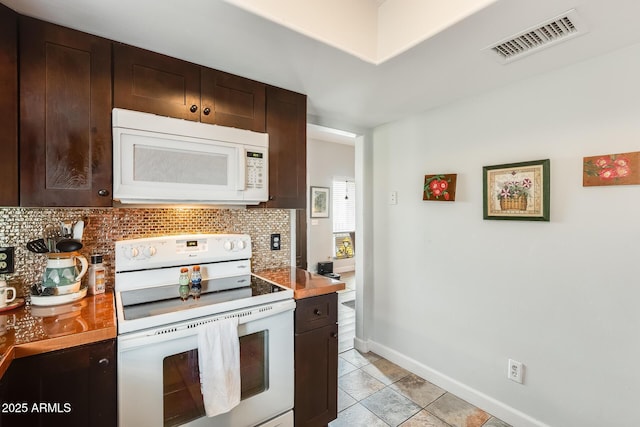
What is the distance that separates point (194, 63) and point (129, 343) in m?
1.40

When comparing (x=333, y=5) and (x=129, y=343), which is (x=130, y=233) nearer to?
(x=129, y=343)

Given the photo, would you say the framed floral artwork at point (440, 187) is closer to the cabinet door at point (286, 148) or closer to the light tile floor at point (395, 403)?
the cabinet door at point (286, 148)

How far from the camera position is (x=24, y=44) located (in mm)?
1278

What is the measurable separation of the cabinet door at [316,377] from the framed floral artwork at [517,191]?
4.24ft

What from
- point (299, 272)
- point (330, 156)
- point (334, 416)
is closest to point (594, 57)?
point (299, 272)

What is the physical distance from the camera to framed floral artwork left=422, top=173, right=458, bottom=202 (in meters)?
2.23

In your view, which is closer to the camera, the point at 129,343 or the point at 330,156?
the point at 129,343

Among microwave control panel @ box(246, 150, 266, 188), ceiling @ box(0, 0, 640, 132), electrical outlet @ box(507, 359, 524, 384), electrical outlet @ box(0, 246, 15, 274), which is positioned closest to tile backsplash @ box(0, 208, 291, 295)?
electrical outlet @ box(0, 246, 15, 274)

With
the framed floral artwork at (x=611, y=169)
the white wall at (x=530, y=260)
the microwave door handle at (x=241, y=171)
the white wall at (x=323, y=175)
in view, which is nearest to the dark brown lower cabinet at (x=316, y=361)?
the microwave door handle at (x=241, y=171)

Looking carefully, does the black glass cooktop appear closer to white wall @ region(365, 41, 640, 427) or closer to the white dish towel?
the white dish towel

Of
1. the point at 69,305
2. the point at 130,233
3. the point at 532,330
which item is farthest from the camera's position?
the point at 532,330

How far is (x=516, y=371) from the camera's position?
1.92 meters

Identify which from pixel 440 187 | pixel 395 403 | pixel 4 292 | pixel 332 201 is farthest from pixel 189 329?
pixel 332 201

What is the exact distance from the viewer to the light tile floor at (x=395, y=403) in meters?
1.97
